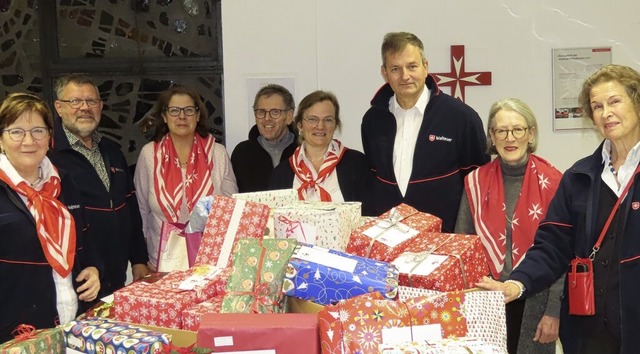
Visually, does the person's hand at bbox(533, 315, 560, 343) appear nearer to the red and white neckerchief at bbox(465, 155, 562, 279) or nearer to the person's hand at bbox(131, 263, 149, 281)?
the red and white neckerchief at bbox(465, 155, 562, 279)

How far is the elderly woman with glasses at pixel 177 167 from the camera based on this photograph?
3379 mm

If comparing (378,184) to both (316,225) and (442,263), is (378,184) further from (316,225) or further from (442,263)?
(442,263)

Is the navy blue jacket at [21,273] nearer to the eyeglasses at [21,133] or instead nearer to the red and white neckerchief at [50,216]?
the red and white neckerchief at [50,216]

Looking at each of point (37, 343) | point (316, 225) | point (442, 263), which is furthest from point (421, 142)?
point (37, 343)

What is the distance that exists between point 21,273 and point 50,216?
216 millimetres

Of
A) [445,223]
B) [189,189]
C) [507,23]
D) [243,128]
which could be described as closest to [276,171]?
[189,189]

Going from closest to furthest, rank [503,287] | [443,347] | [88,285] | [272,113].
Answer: [443,347] < [503,287] < [88,285] < [272,113]

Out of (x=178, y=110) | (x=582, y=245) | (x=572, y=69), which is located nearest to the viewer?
(x=582, y=245)

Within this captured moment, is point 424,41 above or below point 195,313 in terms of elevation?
above

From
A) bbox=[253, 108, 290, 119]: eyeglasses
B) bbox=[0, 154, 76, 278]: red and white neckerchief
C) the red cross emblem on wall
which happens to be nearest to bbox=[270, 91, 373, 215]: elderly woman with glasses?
bbox=[253, 108, 290, 119]: eyeglasses

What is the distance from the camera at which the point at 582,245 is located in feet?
7.32

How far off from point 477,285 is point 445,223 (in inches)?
38.8

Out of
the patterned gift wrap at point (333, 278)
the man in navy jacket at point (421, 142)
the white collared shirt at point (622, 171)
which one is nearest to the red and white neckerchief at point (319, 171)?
the man in navy jacket at point (421, 142)

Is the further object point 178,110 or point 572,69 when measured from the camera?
point 572,69
